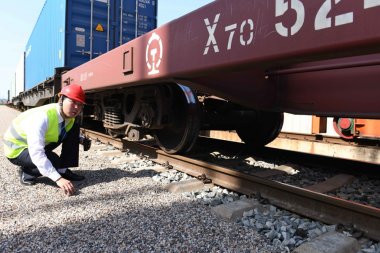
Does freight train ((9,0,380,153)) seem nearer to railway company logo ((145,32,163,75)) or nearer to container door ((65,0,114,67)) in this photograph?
railway company logo ((145,32,163,75))

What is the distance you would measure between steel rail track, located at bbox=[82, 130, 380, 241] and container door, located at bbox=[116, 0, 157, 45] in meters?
6.10

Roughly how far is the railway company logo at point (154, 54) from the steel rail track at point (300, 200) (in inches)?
42.0

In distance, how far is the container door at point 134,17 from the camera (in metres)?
8.95

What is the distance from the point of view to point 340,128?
595cm

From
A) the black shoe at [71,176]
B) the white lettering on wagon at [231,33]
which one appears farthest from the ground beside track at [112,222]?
the white lettering on wagon at [231,33]

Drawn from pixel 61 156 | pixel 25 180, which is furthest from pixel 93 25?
pixel 25 180

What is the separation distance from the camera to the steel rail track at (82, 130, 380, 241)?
7.16 ft

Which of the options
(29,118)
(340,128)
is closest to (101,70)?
(29,118)

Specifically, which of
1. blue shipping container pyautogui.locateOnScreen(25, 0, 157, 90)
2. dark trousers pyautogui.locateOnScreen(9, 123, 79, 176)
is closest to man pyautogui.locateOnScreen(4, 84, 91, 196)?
dark trousers pyautogui.locateOnScreen(9, 123, 79, 176)

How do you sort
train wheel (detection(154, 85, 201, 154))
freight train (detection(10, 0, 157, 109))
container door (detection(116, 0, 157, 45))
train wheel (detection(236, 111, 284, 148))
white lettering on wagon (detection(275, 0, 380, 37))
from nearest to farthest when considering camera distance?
white lettering on wagon (detection(275, 0, 380, 37))
train wheel (detection(154, 85, 201, 154))
train wheel (detection(236, 111, 284, 148))
freight train (detection(10, 0, 157, 109))
container door (detection(116, 0, 157, 45))

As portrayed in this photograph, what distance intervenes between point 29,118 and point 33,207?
3.08 ft

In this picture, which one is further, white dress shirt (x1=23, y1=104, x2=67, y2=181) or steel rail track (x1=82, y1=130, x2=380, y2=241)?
white dress shirt (x1=23, y1=104, x2=67, y2=181)

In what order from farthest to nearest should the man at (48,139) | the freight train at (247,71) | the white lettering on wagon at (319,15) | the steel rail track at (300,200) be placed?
the man at (48,139) < the steel rail track at (300,200) < the freight train at (247,71) < the white lettering on wagon at (319,15)

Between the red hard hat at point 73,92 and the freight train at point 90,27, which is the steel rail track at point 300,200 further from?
the freight train at point 90,27
